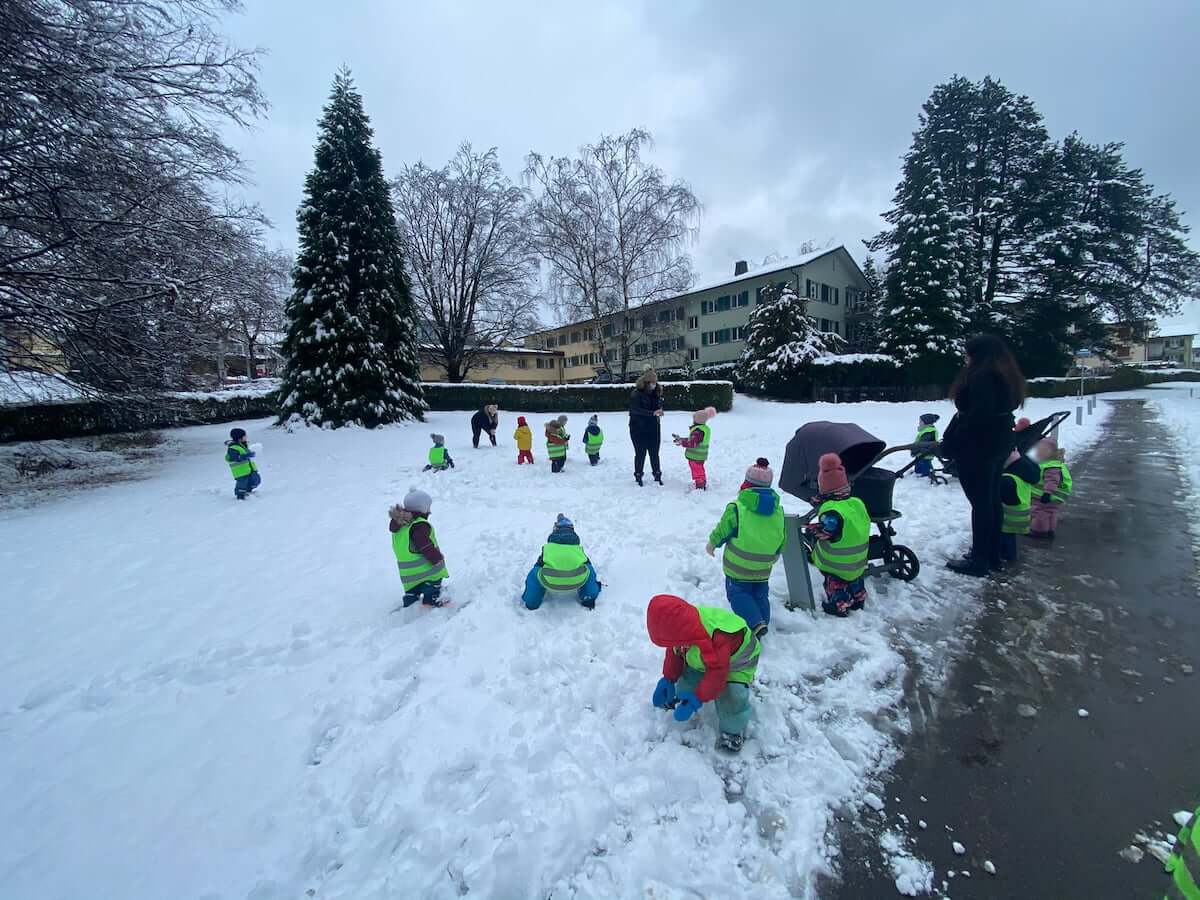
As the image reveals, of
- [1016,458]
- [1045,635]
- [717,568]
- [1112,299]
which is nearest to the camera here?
[1045,635]

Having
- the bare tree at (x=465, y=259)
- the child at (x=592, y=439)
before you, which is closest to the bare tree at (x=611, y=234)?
the bare tree at (x=465, y=259)

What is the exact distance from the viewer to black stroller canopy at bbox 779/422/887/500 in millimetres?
4602

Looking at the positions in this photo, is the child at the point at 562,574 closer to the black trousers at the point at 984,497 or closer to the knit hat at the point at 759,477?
the knit hat at the point at 759,477

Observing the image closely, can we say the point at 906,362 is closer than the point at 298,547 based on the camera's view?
No

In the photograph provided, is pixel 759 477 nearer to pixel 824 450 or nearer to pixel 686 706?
pixel 824 450

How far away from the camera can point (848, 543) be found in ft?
13.0

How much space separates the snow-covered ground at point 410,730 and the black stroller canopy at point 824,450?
1.02 m

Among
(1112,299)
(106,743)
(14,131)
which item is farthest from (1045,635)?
(1112,299)

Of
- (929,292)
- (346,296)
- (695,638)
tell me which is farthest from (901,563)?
(929,292)

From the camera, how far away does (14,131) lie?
23.2ft

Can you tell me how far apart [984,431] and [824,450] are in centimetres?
153

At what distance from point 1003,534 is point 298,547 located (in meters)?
8.35

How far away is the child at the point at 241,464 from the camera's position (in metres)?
8.45

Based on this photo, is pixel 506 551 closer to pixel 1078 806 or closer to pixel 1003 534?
pixel 1078 806
